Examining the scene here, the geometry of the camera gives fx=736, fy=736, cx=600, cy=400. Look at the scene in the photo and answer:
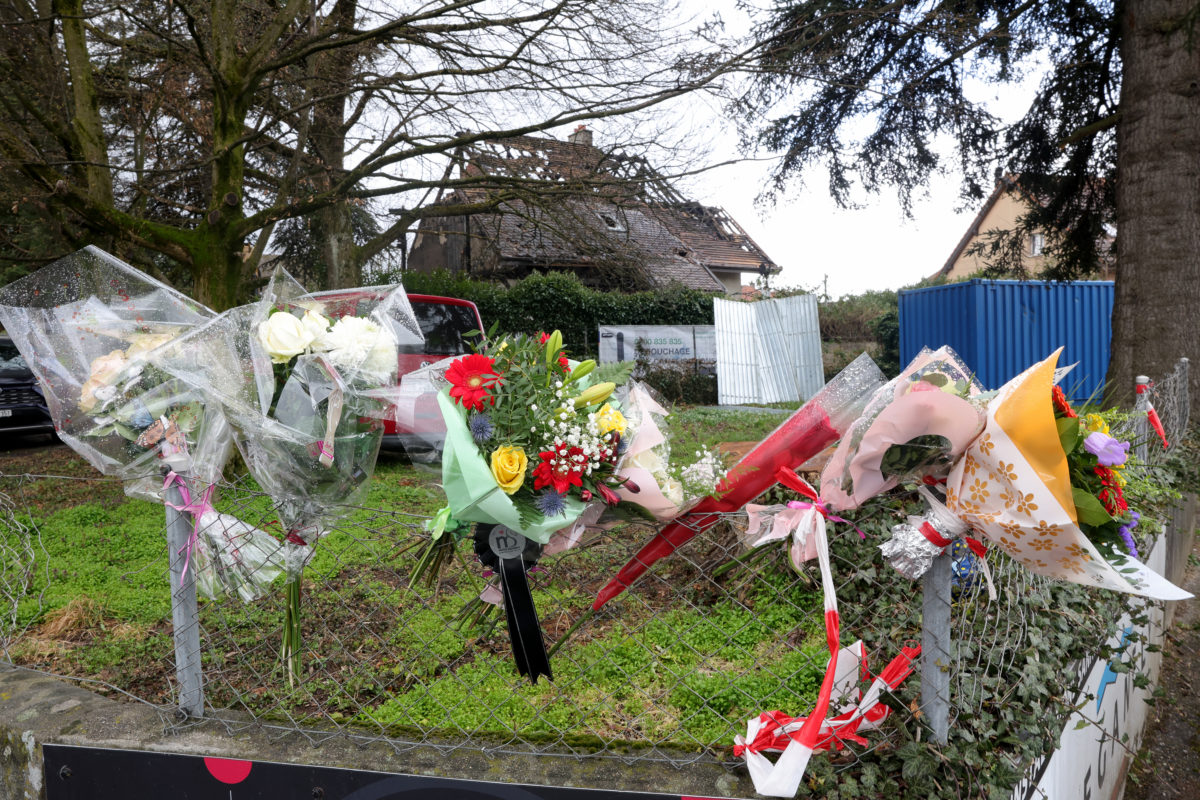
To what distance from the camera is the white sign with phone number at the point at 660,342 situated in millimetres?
13844

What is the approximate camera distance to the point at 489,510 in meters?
1.59

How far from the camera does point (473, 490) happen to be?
5.16ft

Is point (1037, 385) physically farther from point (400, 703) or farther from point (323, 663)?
point (323, 663)

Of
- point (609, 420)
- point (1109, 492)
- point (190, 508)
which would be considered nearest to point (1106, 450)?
point (1109, 492)

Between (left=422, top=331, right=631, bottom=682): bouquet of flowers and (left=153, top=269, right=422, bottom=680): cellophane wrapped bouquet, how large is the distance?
13.7 inches

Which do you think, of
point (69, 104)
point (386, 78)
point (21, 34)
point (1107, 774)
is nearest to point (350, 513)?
point (1107, 774)

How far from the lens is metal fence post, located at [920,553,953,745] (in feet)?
5.08

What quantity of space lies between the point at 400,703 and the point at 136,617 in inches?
77.4

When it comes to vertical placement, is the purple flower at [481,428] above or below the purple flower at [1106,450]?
above

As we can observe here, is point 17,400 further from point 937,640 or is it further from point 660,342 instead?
point 937,640

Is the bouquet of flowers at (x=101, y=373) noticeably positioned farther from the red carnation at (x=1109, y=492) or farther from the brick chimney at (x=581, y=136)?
the brick chimney at (x=581, y=136)

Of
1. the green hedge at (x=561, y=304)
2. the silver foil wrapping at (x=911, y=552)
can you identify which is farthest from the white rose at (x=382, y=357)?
the green hedge at (x=561, y=304)

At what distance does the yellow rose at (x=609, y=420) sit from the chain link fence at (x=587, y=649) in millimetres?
332

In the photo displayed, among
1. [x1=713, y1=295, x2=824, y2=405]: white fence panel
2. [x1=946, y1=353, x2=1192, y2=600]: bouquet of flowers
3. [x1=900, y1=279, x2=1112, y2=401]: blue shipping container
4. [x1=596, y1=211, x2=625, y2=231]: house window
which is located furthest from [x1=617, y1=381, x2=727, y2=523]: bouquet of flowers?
[x1=713, y1=295, x2=824, y2=405]: white fence panel
